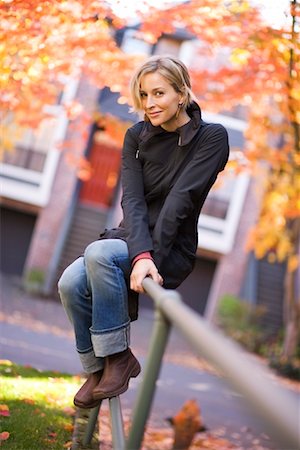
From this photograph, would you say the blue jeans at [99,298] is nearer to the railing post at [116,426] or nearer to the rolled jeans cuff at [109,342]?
the rolled jeans cuff at [109,342]

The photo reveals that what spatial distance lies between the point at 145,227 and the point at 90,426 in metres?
1.07

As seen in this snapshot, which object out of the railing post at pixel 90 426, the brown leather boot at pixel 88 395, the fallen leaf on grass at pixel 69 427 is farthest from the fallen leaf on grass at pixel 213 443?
the brown leather boot at pixel 88 395

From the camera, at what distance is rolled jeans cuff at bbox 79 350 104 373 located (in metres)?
3.10

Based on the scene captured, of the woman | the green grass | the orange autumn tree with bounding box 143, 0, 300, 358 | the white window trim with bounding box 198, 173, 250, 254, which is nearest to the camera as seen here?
the woman

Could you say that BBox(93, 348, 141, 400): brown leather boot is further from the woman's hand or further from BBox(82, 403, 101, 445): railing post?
BBox(82, 403, 101, 445): railing post

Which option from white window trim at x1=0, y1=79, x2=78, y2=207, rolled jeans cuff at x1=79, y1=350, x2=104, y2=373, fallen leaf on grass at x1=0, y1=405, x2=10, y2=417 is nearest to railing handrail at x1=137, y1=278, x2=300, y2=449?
rolled jeans cuff at x1=79, y1=350, x2=104, y2=373

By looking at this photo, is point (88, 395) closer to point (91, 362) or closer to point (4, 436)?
point (91, 362)

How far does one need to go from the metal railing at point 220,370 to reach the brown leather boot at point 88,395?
27 cm

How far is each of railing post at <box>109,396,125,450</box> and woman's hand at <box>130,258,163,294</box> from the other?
47cm

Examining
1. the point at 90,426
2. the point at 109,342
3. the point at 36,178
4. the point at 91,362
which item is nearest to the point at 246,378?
the point at 109,342

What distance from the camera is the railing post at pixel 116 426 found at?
8.75 feet

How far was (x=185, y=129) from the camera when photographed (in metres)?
3.22

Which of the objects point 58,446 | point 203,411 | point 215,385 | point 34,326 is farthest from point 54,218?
point 58,446

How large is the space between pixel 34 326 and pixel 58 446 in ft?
29.3
